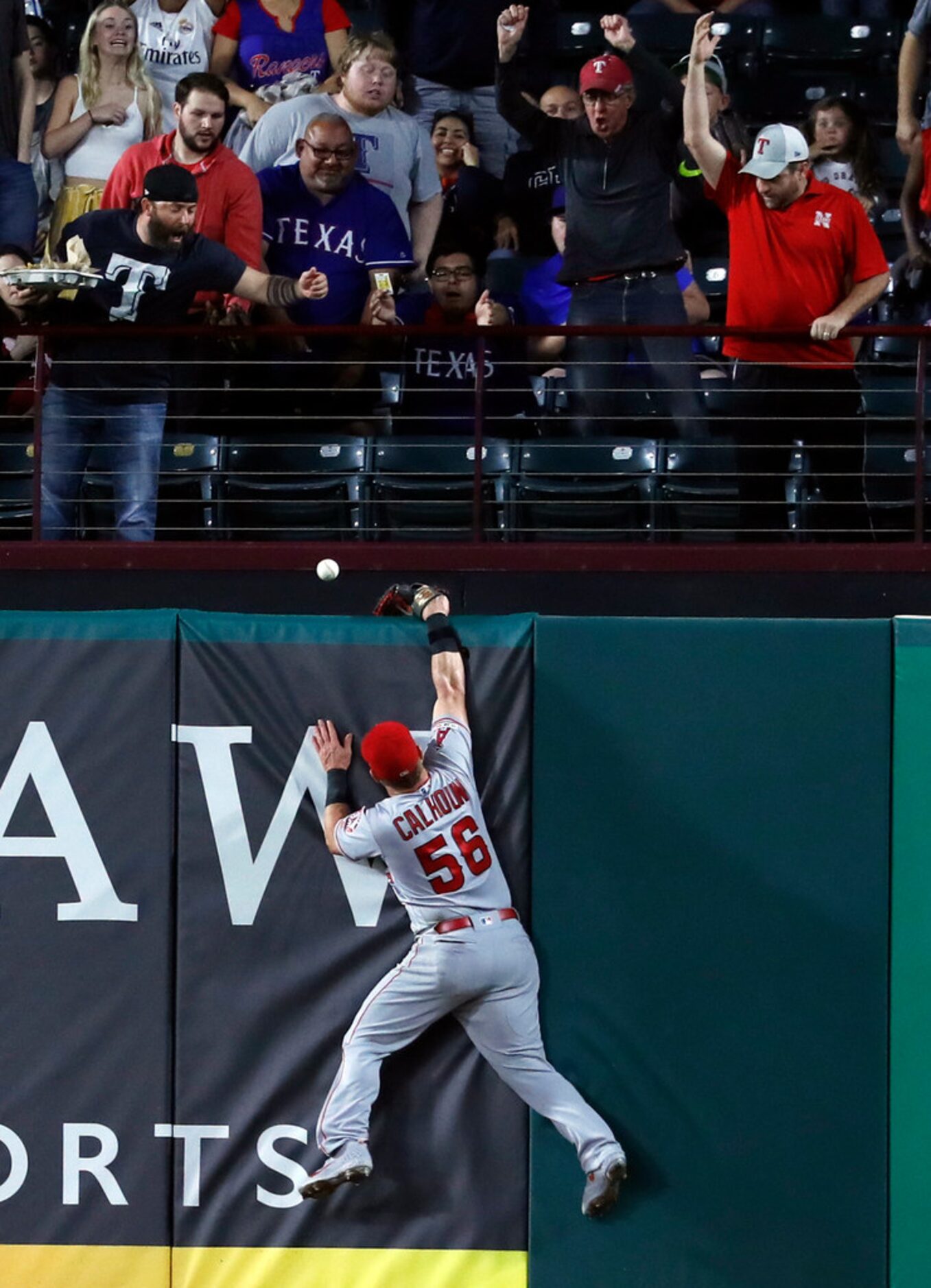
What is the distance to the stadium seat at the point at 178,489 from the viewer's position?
8.81 meters

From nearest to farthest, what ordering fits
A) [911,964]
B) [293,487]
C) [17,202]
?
[911,964] → [293,487] → [17,202]

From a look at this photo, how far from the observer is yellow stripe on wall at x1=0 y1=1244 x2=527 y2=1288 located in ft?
21.8

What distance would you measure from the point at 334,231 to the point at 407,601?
304 centimetres

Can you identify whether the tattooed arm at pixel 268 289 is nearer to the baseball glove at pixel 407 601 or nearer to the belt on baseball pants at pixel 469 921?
the baseball glove at pixel 407 601

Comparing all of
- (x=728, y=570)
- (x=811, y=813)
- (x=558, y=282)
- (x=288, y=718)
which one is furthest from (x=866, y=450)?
(x=288, y=718)

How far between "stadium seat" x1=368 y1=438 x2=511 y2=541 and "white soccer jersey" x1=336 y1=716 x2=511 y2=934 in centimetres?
236

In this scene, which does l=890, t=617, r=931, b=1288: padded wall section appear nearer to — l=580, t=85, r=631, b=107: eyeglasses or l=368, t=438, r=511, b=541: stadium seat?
l=368, t=438, r=511, b=541: stadium seat

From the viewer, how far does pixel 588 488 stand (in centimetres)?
866

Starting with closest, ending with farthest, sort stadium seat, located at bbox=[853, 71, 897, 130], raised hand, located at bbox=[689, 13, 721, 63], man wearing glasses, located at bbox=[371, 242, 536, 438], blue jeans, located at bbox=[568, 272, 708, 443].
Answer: raised hand, located at bbox=[689, 13, 721, 63], blue jeans, located at bbox=[568, 272, 708, 443], man wearing glasses, located at bbox=[371, 242, 536, 438], stadium seat, located at bbox=[853, 71, 897, 130]

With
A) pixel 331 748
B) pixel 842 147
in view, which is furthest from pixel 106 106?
pixel 331 748

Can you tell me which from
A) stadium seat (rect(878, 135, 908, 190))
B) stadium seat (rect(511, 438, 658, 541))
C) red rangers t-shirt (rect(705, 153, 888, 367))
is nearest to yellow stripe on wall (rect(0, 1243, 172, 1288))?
stadium seat (rect(511, 438, 658, 541))

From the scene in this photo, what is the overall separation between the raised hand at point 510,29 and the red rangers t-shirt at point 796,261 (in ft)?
4.60

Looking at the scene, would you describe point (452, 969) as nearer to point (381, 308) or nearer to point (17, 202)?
point (381, 308)

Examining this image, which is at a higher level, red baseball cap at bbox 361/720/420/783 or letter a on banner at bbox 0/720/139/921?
red baseball cap at bbox 361/720/420/783
